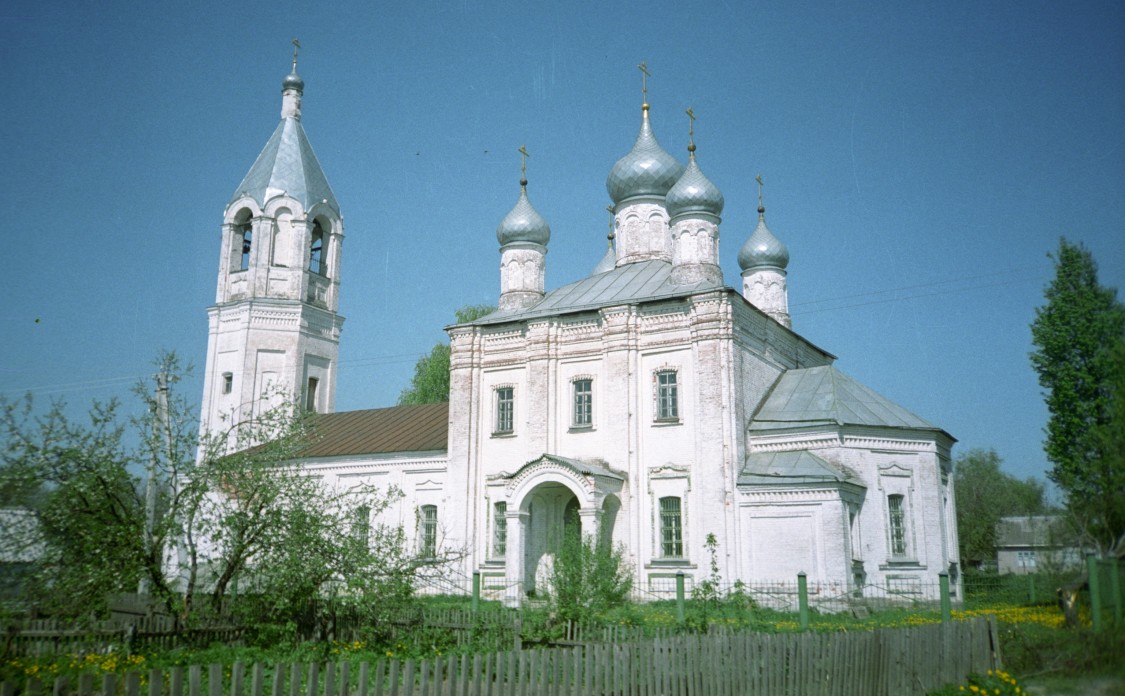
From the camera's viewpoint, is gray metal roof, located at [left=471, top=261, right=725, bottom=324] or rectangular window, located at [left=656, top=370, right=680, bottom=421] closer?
rectangular window, located at [left=656, top=370, right=680, bottom=421]

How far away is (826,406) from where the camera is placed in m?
20.8

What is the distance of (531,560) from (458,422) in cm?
424

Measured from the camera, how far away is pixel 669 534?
66.7 ft

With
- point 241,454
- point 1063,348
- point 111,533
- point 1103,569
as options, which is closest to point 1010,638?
point 1103,569

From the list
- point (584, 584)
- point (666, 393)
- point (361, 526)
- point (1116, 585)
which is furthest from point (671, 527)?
point (1116, 585)

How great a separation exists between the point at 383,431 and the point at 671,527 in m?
10.5

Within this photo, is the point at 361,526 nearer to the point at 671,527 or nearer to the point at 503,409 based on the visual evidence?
the point at 671,527

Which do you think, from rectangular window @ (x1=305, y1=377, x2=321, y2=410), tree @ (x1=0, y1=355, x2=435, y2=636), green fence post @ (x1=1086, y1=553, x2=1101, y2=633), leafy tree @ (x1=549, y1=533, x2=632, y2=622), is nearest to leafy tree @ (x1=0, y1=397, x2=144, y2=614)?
tree @ (x1=0, y1=355, x2=435, y2=636)

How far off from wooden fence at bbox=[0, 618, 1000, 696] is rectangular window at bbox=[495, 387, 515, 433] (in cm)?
1334

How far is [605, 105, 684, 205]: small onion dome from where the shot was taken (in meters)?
26.8

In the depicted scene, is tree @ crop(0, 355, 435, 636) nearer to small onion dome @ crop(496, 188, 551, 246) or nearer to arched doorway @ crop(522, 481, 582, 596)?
arched doorway @ crop(522, 481, 582, 596)

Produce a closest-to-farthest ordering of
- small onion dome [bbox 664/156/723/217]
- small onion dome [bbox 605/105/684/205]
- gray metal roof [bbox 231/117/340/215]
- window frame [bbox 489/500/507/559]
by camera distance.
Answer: window frame [bbox 489/500/507/559]
small onion dome [bbox 664/156/723/217]
small onion dome [bbox 605/105/684/205]
gray metal roof [bbox 231/117/340/215]

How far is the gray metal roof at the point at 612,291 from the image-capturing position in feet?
73.5

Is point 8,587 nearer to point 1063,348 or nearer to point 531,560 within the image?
point 531,560
